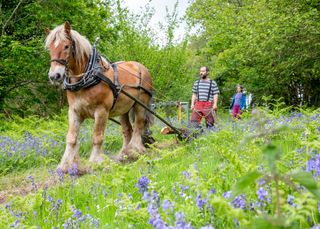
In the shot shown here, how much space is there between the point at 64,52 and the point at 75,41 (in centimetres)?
32

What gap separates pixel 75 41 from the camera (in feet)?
19.6

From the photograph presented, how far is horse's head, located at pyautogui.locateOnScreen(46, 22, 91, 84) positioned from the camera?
18.1 feet

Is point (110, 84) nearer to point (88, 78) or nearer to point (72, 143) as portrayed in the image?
point (88, 78)

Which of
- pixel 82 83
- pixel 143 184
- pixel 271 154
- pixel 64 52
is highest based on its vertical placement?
pixel 64 52

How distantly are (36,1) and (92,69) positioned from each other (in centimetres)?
895

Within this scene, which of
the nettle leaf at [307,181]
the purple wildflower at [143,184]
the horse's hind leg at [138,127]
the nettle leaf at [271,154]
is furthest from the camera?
the horse's hind leg at [138,127]

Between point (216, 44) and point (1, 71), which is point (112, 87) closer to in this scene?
point (1, 71)

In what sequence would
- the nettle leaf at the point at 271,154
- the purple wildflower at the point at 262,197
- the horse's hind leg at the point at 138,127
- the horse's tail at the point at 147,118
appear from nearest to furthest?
the nettle leaf at the point at 271,154 → the purple wildflower at the point at 262,197 → the horse's hind leg at the point at 138,127 → the horse's tail at the point at 147,118

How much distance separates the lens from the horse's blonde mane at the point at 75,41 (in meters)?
5.75

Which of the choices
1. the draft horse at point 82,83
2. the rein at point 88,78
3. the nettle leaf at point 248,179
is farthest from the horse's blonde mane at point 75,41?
the nettle leaf at point 248,179

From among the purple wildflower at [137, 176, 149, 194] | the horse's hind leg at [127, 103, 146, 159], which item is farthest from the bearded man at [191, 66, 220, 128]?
the purple wildflower at [137, 176, 149, 194]

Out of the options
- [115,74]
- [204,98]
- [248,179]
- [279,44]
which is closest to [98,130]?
[115,74]

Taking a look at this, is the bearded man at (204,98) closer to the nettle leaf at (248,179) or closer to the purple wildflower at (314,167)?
the purple wildflower at (314,167)

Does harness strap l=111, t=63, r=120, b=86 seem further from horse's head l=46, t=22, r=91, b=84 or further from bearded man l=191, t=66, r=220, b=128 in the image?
bearded man l=191, t=66, r=220, b=128
